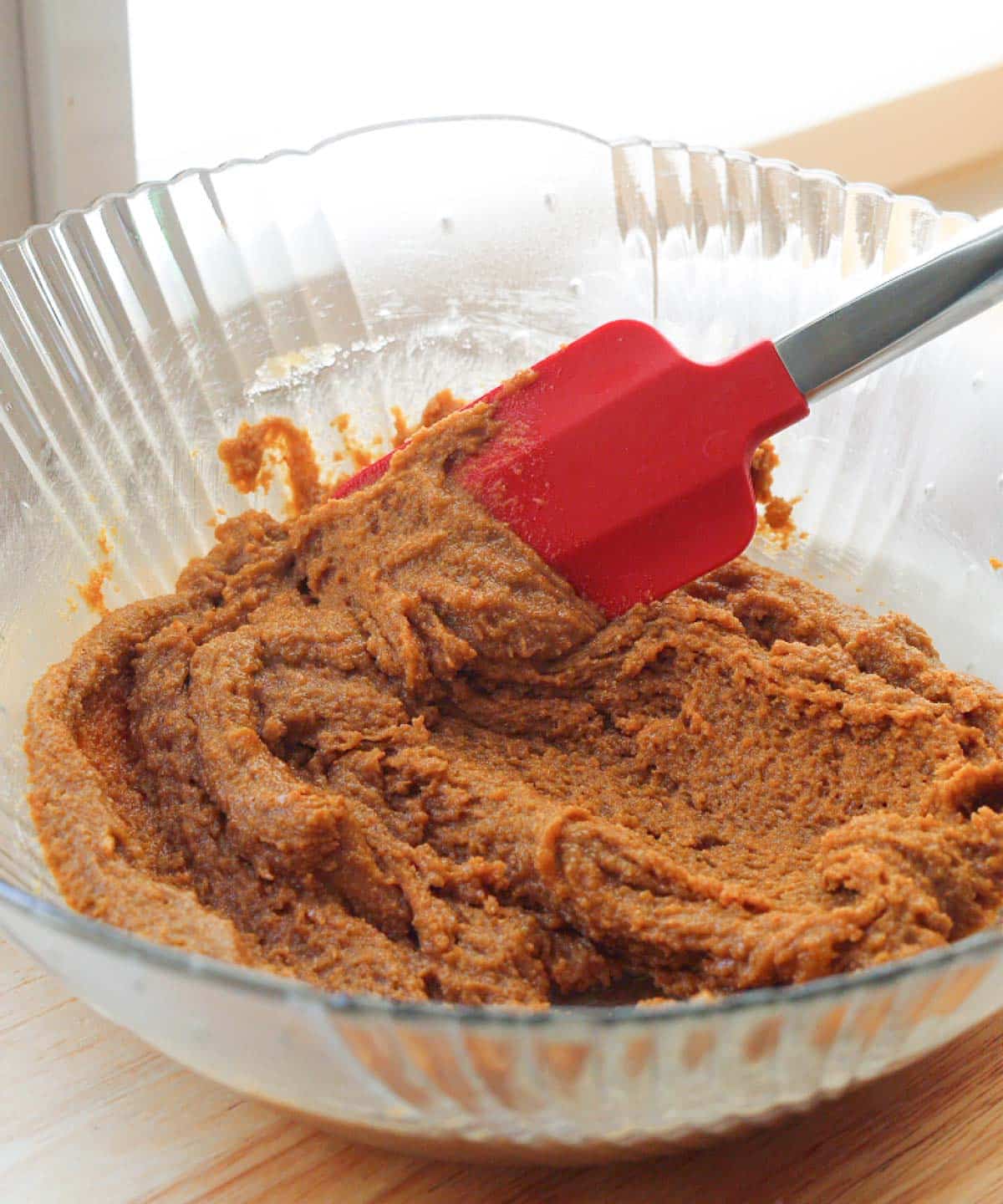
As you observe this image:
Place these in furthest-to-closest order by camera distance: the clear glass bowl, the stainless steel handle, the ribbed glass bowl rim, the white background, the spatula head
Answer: the white background
the clear glass bowl
the spatula head
the stainless steel handle
the ribbed glass bowl rim

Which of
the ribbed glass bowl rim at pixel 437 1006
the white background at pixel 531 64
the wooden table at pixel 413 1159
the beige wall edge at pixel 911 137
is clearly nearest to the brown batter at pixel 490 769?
the wooden table at pixel 413 1159

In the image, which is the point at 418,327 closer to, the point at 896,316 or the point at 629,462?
the point at 629,462

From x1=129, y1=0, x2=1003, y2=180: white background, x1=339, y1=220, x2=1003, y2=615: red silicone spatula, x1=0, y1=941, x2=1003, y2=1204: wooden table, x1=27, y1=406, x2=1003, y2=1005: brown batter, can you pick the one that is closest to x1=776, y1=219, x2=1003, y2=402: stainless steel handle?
x1=339, y1=220, x2=1003, y2=615: red silicone spatula

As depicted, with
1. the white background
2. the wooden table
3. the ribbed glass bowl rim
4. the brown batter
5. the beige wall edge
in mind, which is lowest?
the wooden table

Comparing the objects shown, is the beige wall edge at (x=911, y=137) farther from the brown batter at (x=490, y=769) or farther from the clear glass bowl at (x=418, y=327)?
the brown batter at (x=490, y=769)

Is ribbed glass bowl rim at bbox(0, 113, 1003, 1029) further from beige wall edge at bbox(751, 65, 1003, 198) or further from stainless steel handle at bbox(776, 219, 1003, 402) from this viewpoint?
beige wall edge at bbox(751, 65, 1003, 198)

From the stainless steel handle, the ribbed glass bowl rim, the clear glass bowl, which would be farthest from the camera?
the clear glass bowl
